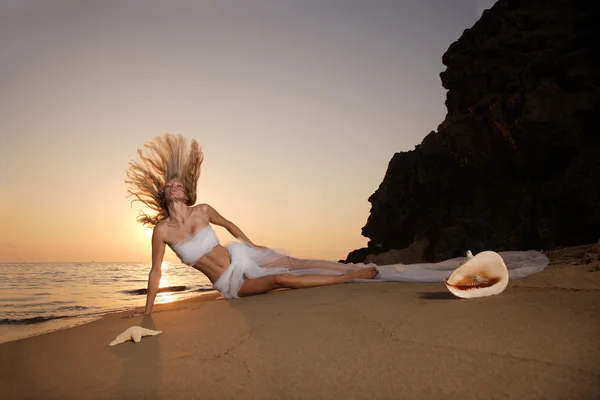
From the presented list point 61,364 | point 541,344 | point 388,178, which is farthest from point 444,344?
point 388,178

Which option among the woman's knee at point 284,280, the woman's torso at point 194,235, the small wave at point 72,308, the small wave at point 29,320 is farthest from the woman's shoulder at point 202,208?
the small wave at point 72,308

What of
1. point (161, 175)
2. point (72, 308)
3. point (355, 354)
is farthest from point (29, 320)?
point (355, 354)

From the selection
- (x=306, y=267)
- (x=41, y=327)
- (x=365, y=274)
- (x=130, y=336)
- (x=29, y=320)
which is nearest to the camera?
(x=130, y=336)

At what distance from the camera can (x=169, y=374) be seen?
201 cm

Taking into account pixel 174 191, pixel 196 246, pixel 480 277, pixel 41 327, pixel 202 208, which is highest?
pixel 174 191

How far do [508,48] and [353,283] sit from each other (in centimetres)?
1588

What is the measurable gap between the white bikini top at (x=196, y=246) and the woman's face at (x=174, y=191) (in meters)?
0.52

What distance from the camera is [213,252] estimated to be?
528 cm

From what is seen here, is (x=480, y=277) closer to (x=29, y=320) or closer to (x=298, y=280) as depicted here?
(x=298, y=280)

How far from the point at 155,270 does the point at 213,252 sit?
2.77 ft

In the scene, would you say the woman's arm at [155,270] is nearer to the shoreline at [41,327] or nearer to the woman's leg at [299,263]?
the shoreline at [41,327]

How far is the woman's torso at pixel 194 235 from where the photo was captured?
5.09 m

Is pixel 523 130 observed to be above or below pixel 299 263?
above

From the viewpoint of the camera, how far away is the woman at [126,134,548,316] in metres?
4.92
